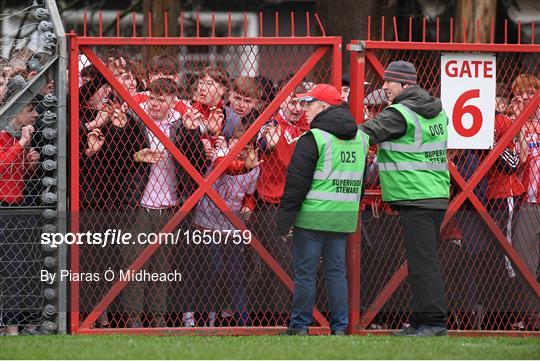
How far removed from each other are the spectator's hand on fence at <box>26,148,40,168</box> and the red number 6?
10.4 ft

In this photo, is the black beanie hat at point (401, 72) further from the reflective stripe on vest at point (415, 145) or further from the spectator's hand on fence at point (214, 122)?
the spectator's hand on fence at point (214, 122)

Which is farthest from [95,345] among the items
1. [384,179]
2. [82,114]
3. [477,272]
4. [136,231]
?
[477,272]

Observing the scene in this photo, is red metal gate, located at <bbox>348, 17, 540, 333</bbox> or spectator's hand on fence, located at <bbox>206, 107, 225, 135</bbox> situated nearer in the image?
spectator's hand on fence, located at <bbox>206, 107, 225, 135</bbox>

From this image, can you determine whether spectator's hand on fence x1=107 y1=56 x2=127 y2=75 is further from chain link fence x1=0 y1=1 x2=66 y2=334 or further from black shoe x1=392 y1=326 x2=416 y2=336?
black shoe x1=392 y1=326 x2=416 y2=336

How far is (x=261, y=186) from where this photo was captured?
31.4ft

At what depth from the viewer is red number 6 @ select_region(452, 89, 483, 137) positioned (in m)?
9.64

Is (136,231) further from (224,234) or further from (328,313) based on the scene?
(328,313)

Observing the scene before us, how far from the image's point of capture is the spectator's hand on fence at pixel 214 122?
945cm

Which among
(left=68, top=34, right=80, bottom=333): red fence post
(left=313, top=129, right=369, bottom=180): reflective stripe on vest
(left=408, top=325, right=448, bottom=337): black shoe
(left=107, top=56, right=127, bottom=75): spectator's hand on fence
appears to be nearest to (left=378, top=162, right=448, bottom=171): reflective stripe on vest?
(left=313, top=129, right=369, bottom=180): reflective stripe on vest

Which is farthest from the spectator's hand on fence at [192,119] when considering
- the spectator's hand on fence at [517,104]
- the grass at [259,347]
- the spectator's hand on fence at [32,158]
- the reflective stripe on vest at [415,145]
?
the spectator's hand on fence at [517,104]

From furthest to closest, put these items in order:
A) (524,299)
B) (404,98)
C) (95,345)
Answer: (524,299) → (404,98) → (95,345)

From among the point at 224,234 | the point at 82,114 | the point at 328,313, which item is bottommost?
the point at 328,313

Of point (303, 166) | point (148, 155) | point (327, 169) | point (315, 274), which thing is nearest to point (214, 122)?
point (148, 155)

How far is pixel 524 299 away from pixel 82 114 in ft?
12.3
